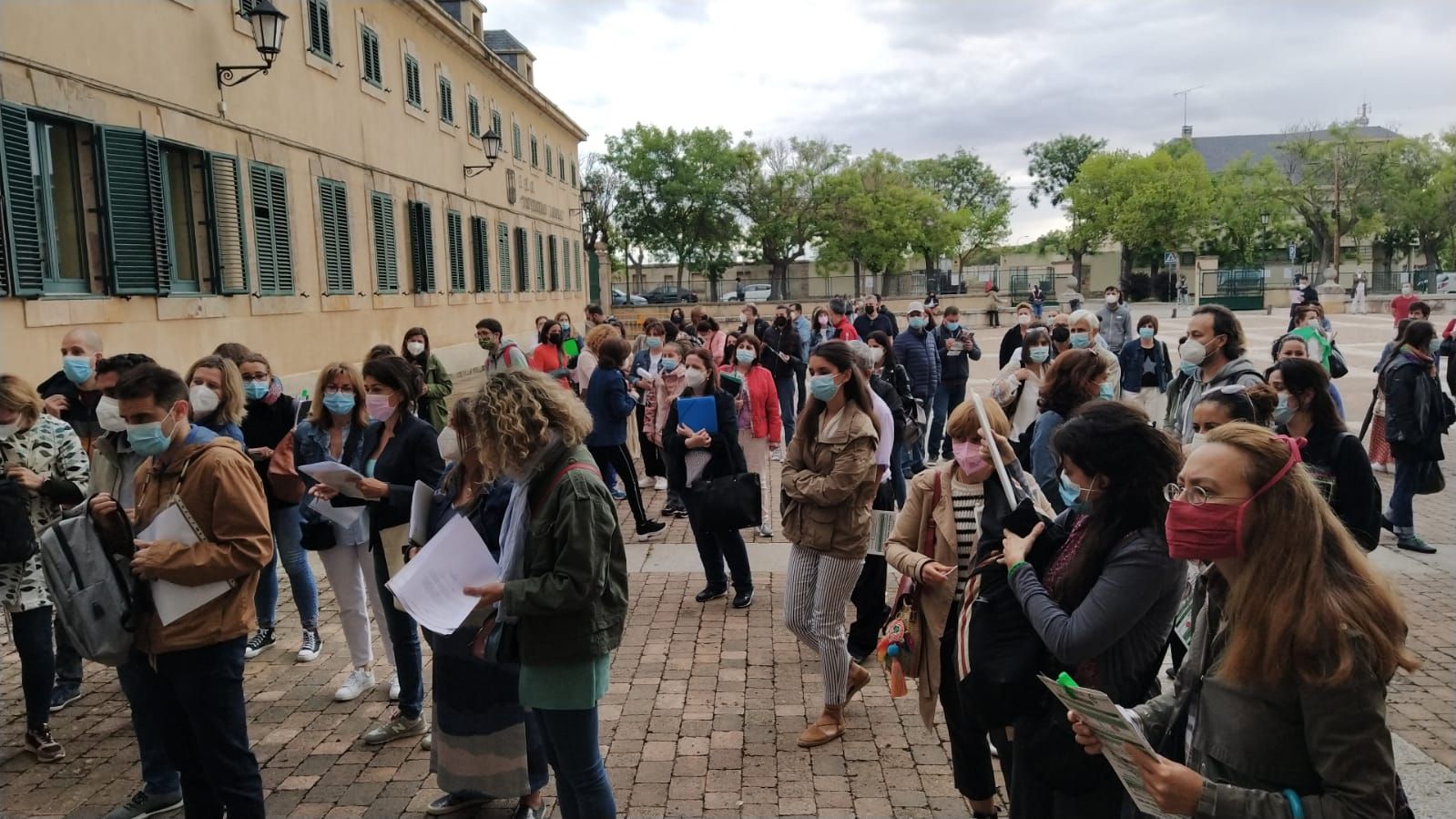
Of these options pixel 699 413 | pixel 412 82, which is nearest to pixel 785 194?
pixel 412 82

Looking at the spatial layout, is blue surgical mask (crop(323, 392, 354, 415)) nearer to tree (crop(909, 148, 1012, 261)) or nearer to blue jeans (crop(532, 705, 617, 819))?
blue jeans (crop(532, 705, 617, 819))

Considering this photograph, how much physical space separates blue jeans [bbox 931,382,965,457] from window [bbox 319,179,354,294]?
413 inches

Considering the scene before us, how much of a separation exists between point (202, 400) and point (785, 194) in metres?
56.6

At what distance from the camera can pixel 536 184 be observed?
3238 centimetres

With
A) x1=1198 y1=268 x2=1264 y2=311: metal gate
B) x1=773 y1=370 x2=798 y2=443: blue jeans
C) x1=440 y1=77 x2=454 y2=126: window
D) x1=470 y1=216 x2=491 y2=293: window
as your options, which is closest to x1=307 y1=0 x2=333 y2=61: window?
x1=440 y1=77 x2=454 y2=126: window

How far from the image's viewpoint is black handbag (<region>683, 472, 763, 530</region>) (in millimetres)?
6438

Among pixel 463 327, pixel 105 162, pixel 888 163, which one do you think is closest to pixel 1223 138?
pixel 888 163

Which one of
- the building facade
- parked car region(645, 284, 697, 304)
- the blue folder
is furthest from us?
parked car region(645, 284, 697, 304)

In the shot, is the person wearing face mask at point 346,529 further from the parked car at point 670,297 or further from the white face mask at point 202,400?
the parked car at point 670,297

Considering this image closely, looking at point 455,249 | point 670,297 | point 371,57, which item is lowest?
point 670,297

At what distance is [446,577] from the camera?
11.3ft

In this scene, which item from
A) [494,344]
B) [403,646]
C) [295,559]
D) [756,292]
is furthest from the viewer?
[756,292]

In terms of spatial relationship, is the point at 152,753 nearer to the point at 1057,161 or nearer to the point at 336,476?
the point at 336,476

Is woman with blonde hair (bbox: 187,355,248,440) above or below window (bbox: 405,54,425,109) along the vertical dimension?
below
